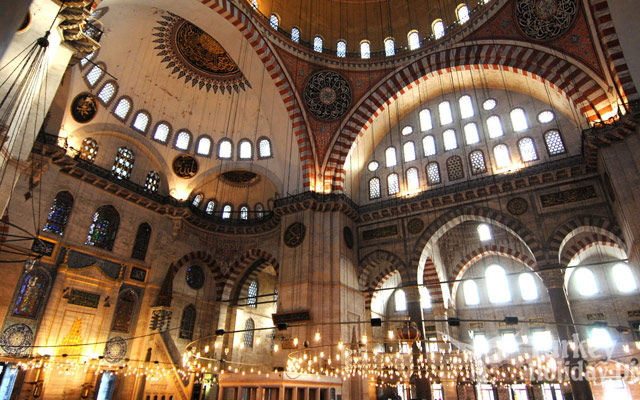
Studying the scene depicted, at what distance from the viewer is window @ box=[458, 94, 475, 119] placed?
1475 cm

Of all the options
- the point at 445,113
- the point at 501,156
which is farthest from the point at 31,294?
the point at 501,156

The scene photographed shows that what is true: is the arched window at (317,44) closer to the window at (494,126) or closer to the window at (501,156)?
the window at (494,126)

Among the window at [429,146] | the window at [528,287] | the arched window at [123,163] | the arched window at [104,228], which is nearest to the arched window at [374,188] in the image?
the window at [429,146]

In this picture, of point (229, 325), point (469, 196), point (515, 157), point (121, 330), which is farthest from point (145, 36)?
point (515, 157)

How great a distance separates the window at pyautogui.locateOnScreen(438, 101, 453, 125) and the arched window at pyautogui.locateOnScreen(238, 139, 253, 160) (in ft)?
26.7

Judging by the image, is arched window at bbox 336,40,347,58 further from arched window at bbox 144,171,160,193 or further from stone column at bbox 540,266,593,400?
stone column at bbox 540,266,593,400

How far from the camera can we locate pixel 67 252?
12.1 meters

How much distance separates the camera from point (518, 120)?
13.6 m

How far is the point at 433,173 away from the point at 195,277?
10569 mm

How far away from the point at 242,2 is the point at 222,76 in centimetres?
354

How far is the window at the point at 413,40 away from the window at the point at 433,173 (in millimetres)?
4557

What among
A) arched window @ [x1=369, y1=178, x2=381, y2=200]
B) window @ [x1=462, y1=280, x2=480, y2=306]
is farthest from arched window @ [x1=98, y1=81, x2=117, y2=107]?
window @ [x1=462, y1=280, x2=480, y2=306]

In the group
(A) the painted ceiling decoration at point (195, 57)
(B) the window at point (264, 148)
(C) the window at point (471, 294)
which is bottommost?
(C) the window at point (471, 294)

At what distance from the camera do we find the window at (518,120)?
13.4 metres
